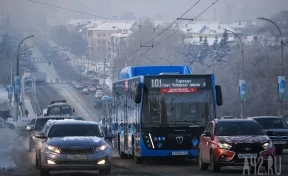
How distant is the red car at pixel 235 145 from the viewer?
945 inches

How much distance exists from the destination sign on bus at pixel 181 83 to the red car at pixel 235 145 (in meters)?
4.11

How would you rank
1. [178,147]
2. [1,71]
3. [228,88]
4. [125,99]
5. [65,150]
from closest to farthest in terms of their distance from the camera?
[65,150]
[178,147]
[125,99]
[228,88]
[1,71]

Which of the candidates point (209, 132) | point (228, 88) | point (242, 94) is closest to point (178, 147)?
point (209, 132)

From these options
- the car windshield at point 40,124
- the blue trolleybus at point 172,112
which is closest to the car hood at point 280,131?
the blue trolleybus at point 172,112

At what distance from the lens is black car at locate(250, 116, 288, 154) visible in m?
34.8

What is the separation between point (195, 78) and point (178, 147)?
2.21m

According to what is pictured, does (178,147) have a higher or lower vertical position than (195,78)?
lower

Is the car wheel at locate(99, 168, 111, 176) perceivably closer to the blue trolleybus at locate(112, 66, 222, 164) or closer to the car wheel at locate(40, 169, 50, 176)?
the car wheel at locate(40, 169, 50, 176)

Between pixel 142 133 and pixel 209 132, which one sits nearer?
pixel 209 132

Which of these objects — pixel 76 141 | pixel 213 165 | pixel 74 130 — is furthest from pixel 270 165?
pixel 74 130

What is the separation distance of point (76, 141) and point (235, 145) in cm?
400

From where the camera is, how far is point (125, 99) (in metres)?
33.2

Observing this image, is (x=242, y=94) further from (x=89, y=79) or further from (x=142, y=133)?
(x=89, y=79)

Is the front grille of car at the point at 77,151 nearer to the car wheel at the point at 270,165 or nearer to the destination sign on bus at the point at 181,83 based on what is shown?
the car wheel at the point at 270,165
